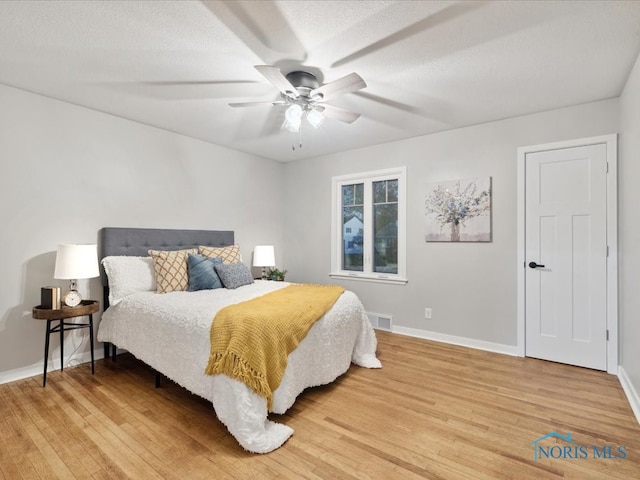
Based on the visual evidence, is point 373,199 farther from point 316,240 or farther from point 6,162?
point 6,162

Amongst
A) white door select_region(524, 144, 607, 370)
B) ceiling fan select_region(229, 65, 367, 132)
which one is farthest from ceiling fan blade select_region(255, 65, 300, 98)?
white door select_region(524, 144, 607, 370)

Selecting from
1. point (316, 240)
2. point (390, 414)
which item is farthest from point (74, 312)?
point (316, 240)

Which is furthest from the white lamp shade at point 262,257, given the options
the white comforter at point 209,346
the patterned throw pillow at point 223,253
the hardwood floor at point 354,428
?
the hardwood floor at point 354,428

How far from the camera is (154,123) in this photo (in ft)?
11.7

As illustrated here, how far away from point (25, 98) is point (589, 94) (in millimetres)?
4936

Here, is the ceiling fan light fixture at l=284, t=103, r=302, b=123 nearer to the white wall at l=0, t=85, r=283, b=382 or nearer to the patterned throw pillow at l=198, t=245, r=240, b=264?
the patterned throw pillow at l=198, t=245, r=240, b=264

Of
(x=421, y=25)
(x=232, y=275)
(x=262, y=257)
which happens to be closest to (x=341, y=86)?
(x=421, y=25)

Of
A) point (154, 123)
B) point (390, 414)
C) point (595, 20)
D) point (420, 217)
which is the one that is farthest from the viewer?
point (420, 217)

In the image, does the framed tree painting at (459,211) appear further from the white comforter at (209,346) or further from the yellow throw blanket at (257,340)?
the yellow throw blanket at (257,340)

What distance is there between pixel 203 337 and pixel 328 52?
2.11 meters

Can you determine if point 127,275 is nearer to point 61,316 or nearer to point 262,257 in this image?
point 61,316

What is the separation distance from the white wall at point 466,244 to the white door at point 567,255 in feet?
0.55

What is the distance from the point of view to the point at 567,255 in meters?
3.08

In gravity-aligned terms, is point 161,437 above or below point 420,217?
below
